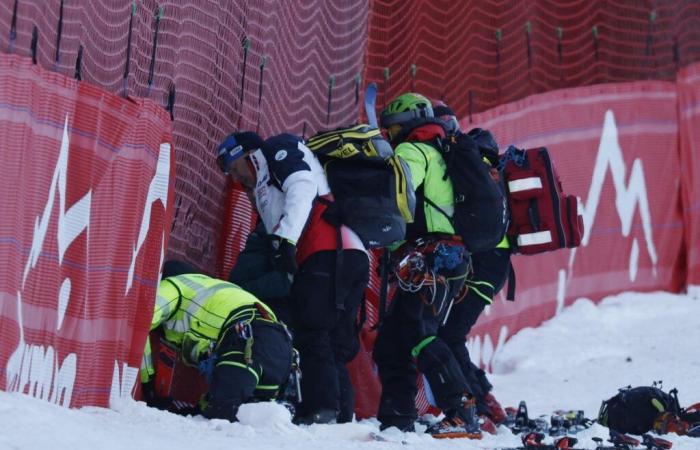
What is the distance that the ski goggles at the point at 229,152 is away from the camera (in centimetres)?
695

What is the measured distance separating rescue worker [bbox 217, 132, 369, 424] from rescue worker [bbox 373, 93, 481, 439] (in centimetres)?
30

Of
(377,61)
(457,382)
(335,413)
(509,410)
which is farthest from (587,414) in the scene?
(377,61)

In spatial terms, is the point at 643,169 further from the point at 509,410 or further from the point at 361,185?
the point at 361,185

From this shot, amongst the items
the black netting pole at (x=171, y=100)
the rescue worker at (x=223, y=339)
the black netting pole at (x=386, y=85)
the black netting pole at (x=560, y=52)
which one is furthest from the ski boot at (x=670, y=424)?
the black netting pole at (x=560, y=52)

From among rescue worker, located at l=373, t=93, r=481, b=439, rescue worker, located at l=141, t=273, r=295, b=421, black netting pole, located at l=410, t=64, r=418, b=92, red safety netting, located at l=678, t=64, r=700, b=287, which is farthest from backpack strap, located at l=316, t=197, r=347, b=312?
red safety netting, located at l=678, t=64, r=700, b=287

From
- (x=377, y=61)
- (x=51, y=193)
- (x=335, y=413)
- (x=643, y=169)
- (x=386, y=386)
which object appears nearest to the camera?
(x=51, y=193)

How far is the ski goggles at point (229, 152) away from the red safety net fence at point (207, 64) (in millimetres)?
423

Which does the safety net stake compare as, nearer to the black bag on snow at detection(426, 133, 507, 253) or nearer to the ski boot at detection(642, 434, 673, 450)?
the black bag on snow at detection(426, 133, 507, 253)

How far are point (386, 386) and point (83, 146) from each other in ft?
7.09

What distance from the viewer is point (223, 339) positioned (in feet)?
20.9

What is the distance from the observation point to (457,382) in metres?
6.98

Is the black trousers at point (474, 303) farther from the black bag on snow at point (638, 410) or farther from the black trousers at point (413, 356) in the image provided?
the black bag on snow at point (638, 410)

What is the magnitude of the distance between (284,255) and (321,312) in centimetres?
34

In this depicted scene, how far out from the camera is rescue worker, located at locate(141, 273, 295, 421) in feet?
20.3
